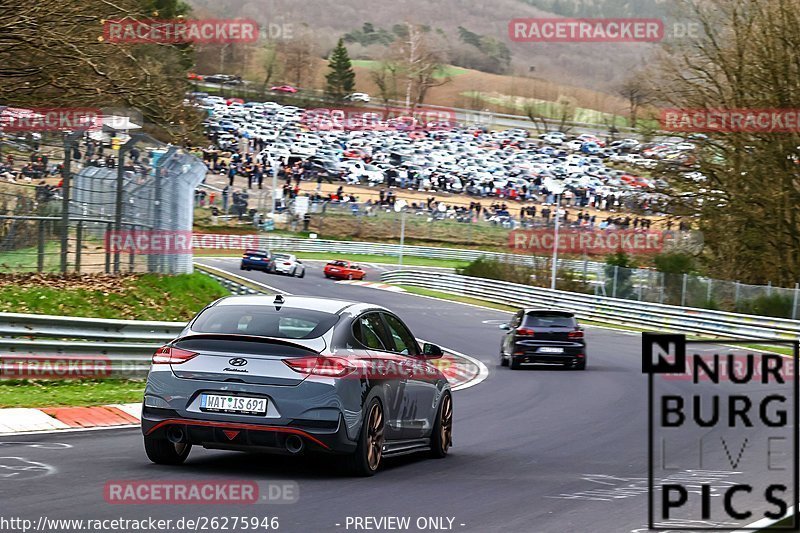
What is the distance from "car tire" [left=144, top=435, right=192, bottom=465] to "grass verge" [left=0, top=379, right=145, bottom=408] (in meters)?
4.25

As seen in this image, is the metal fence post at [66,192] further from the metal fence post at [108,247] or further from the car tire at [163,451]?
the car tire at [163,451]

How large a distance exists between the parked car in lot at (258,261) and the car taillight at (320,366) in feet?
162

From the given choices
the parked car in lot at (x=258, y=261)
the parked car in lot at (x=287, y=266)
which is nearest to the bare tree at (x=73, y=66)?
the parked car in lot at (x=287, y=266)

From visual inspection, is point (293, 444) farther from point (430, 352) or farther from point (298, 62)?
point (298, 62)

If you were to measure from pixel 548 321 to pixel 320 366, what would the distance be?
722 inches

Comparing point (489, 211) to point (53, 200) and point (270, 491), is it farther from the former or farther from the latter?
point (270, 491)

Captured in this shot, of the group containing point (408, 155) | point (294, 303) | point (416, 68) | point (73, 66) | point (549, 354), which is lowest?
point (549, 354)

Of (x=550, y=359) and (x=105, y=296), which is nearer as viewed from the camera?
(x=105, y=296)

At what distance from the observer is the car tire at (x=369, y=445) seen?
9781 mm

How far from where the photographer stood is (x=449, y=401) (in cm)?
1244

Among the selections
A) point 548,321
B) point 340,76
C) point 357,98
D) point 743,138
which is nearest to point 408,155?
point 357,98

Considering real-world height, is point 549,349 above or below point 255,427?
below

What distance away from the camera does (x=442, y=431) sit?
1205 centimetres

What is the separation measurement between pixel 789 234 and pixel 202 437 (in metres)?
38.6
